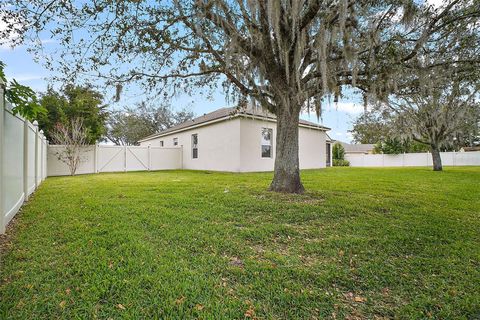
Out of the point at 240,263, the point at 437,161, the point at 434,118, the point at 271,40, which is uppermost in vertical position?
the point at 271,40

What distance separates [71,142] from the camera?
1223cm

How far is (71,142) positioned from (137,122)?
56.8ft

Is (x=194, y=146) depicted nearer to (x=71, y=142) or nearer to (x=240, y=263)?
→ (x=71, y=142)

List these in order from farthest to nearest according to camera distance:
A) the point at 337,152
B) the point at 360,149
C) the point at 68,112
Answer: the point at 360,149
the point at 337,152
the point at 68,112

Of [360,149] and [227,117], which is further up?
[227,117]

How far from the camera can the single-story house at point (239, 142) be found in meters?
12.2

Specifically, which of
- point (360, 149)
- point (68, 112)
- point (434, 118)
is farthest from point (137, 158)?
point (360, 149)

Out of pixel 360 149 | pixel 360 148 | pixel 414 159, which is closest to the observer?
pixel 414 159

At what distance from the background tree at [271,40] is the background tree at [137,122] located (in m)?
23.0

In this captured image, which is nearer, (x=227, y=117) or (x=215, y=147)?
(x=227, y=117)

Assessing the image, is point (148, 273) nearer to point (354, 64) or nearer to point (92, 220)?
point (92, 220)

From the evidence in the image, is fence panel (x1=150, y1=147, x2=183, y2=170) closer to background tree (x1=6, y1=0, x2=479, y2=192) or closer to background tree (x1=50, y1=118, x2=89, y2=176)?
background tree (x1=50, y1=118, x2=89, y2=176)

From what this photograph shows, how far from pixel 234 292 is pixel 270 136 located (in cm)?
1166

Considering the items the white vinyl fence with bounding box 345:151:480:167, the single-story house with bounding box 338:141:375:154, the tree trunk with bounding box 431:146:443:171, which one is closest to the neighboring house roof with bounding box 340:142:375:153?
the single-story house with bounding box 338:141:375:154
